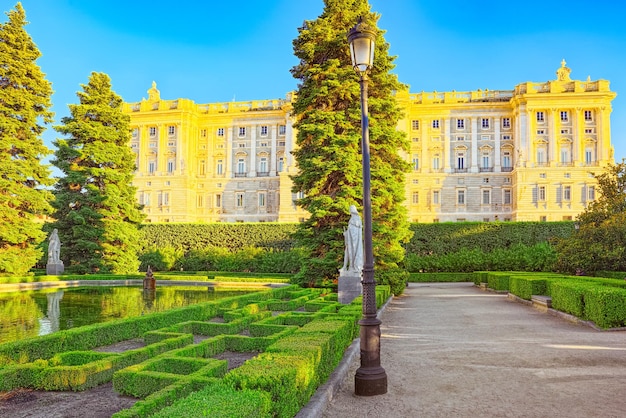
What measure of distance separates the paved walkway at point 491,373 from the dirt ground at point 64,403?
2.03 metres

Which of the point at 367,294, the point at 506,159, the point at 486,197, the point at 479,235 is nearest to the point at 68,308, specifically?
the point at 367,294

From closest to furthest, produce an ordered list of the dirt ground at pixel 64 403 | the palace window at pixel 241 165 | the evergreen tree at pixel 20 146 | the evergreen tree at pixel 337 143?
1. the dirt ground at pixel 64 403
2. the evergreen tree at pixel 337 143
3. the evergreen tree at pixel 20 146
4. the palace window at pixel 241 165

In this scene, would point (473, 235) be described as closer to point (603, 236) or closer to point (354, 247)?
point (603, 236)

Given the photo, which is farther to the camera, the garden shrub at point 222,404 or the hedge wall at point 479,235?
the hedge wall at point 479,235

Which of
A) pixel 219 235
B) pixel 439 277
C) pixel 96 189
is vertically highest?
pixel 96 189

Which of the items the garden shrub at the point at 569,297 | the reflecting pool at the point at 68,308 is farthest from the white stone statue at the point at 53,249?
the garden shrub at the point at 569,297

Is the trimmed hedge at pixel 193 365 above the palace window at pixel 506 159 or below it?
below

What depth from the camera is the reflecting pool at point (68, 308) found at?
9633 millimetres

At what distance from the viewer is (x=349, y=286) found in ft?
41.2

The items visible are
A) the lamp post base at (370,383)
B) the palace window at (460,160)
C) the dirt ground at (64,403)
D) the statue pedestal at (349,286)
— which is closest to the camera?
the dirt ground at (64,403)

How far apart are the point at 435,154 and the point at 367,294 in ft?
171

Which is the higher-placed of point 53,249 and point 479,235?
point 479,235

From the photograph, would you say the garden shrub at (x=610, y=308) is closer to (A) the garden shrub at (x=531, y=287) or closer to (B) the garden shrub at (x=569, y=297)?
(B) the garden shrub at (x=569, y=297)

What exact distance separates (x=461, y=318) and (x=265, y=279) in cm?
1254
